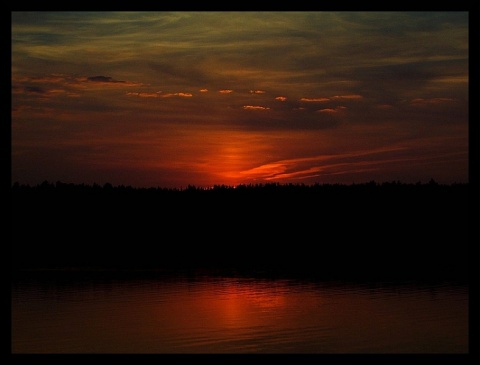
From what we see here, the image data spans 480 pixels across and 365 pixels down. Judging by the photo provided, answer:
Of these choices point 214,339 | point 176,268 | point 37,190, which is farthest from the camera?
point 37,190

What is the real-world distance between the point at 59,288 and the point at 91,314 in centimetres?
482

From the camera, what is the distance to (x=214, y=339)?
1273cm

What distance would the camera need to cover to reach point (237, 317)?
15055mm

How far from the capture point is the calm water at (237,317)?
12.3 metres

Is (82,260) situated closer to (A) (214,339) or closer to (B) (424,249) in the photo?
(B) (424,249)

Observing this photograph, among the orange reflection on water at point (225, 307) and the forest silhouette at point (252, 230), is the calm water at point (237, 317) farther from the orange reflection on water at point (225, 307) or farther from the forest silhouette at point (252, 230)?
the forest silhouette at point (252, 230)

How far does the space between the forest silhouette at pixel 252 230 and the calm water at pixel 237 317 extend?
15.5 ft

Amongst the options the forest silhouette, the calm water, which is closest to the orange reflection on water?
the calm water

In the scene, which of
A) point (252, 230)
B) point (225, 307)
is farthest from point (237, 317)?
point (252, 230)

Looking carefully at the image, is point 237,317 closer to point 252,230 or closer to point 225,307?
point 225,307

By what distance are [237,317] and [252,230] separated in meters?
21.5

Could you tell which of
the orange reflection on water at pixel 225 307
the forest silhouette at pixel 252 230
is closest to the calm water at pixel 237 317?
the orange reflection on water at pixel 225 307
